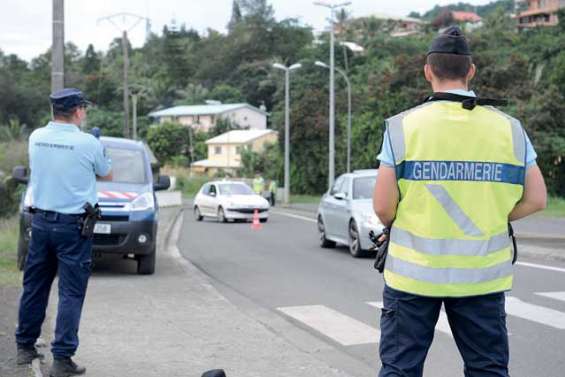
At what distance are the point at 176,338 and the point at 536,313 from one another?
3.87 metres

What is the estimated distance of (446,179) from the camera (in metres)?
3.63

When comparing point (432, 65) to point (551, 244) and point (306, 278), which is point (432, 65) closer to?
point (306, 278)

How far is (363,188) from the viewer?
53.0 feet

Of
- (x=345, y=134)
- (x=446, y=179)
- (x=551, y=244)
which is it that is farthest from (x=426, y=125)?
(x=345, y=134)

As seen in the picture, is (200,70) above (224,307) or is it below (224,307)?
above

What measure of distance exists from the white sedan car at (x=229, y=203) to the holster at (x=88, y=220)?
21.0m

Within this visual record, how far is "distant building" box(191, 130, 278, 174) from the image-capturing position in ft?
283

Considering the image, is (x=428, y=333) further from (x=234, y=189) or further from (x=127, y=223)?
(x=234, y=189)

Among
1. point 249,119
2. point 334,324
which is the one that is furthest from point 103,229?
point 249,119

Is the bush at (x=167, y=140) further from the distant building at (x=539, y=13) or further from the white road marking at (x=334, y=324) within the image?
the white road marking at (x=334, y=324)

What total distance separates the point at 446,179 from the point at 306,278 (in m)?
8.64

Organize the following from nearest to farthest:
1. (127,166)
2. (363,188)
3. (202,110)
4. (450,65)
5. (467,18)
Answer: (450,65)
(127,166)
(363,188)
(202,110)
(467,18)

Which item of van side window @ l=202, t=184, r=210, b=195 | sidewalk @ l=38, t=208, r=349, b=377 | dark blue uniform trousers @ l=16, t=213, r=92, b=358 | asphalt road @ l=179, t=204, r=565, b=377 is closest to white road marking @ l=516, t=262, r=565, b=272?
asphalt road @ l=179, t=204, r=565, b=377

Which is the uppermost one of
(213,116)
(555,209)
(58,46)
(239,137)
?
(213,116)
